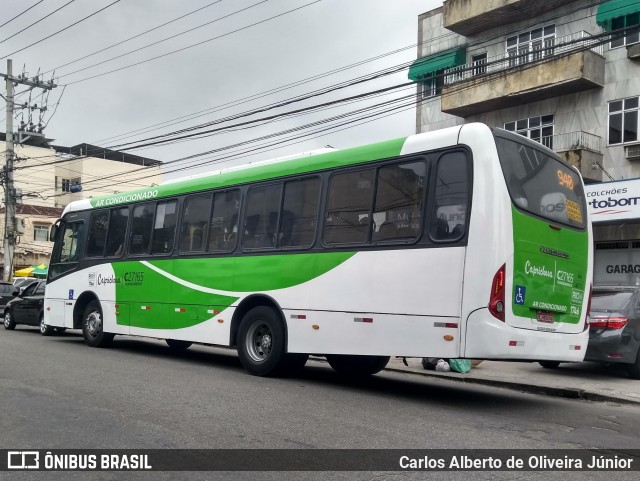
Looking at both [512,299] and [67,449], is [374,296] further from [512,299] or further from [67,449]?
[67,449]

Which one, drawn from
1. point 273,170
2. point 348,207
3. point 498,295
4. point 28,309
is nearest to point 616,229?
point 273,170

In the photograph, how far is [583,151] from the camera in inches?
840

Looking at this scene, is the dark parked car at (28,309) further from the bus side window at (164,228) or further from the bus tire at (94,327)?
the bus side window at (164,228)

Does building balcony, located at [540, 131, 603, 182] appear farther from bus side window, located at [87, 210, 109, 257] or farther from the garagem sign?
bus side window, located at [87, 210, 109, 257]

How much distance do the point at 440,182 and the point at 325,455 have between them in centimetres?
403

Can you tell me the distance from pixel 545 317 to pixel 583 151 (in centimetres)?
1420

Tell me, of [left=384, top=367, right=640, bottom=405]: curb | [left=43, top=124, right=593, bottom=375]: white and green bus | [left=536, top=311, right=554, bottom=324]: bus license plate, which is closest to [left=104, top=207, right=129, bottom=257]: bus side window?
[left=43, top=124, right=593, bottom=375]: white and green bus

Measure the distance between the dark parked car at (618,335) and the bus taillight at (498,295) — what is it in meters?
4.46

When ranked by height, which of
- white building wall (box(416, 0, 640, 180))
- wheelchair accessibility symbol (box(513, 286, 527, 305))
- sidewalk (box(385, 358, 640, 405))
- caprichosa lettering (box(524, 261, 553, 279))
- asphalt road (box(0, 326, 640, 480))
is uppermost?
white building wall (box(416, 0, 640, 180))

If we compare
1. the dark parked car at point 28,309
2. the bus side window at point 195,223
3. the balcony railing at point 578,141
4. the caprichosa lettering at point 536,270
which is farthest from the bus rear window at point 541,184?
the dark parked car at point 28,309

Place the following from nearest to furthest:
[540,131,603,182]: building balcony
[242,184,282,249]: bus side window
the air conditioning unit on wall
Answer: [242,184,282,249]: bus side window < the air conditioning unit on wall < [540,131,603,182]: building balcony

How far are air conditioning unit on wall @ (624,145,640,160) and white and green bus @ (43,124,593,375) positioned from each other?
1286 centimetres

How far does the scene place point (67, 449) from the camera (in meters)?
5.89

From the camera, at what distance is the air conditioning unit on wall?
69.5 ft
